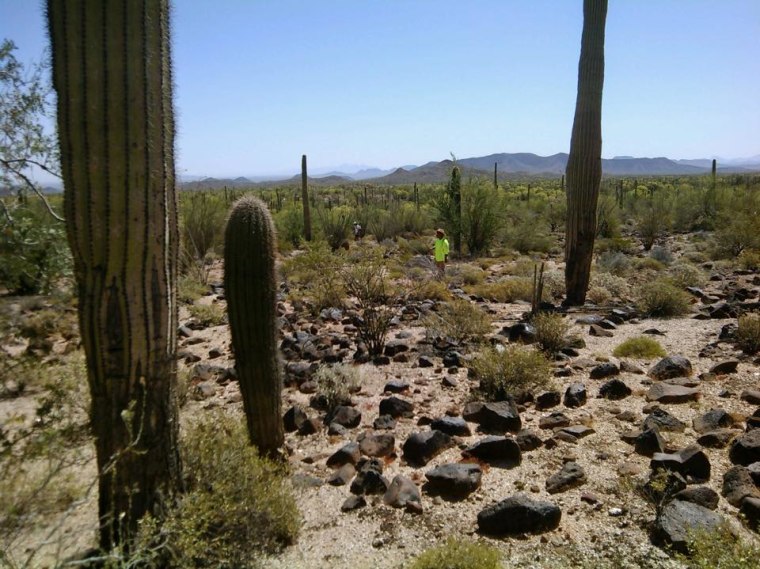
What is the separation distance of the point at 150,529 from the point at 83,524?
3.85 feet

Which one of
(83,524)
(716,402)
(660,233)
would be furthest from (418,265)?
(660,233)

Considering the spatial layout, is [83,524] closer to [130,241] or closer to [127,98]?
[130,241]

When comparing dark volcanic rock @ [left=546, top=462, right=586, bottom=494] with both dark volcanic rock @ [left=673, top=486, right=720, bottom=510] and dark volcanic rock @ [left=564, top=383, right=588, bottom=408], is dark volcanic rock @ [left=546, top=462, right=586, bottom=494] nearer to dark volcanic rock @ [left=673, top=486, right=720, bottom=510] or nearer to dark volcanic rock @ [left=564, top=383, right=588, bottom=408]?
dark volcanic rock @ [left=673, top=486, right=720, bottom=510]

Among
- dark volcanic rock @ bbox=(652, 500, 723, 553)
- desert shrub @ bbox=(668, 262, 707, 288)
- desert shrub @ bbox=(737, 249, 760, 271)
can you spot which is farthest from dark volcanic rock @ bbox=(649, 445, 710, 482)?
desert shrub @ bbox=(737, 249, 760, 271)

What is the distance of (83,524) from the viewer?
405cm

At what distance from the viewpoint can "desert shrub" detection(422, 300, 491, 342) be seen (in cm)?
930

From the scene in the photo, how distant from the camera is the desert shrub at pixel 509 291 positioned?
12923mm

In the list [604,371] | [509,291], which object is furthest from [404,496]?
[509,291]

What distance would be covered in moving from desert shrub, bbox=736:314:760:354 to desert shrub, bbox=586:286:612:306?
13.3 ft

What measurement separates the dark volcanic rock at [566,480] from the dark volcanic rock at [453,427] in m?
1.15

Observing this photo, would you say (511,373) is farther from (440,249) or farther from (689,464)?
(440,249)

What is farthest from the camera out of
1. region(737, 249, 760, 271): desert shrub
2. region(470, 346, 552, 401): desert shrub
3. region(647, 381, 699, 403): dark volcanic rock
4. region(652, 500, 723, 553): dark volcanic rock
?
region(737, 249, 760, 271): desert shrub

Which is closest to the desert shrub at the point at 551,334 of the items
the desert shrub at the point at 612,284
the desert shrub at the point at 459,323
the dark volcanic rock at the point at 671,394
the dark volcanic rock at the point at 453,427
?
the desert shrub at the point at 459,323

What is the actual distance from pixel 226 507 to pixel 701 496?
338 cm
